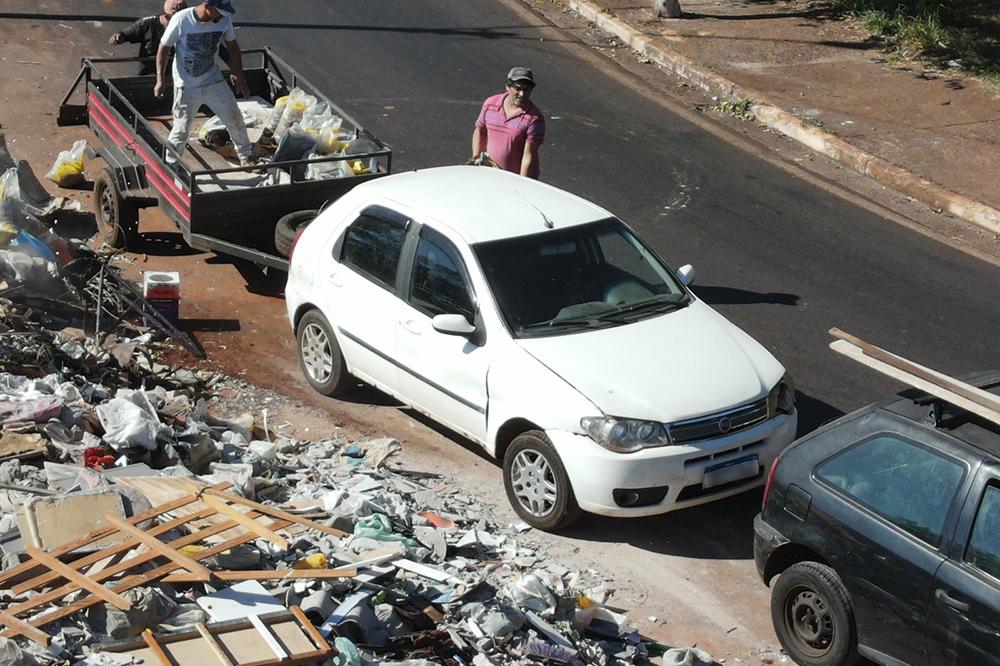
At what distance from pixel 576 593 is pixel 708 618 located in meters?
0.77

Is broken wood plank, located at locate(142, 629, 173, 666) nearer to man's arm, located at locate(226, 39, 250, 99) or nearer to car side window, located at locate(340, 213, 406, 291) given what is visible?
car side window, located at locate(340, 213, 406, 291)

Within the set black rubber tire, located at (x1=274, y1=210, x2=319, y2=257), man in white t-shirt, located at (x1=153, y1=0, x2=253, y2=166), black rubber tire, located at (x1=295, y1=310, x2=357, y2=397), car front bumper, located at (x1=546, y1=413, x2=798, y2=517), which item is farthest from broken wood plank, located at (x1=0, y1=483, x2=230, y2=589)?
man in white t-shirt, located at (x1=153, y1=0, x2=253, y2=166)

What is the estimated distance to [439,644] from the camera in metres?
6.59

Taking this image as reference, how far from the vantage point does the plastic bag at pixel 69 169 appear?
13234 mm

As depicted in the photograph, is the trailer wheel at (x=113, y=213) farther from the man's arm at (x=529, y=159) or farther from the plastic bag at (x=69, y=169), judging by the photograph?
the man's arm at (x=529, y=159)

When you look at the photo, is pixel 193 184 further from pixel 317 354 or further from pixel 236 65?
pixel 236 65

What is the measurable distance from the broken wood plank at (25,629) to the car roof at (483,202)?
3778 millimetres

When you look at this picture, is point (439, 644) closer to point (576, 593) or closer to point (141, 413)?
point (576, 593)

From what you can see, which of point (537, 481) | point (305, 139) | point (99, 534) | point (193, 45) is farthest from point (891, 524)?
point (193, 45)

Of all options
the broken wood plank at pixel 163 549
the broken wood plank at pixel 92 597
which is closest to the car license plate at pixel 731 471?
the broken wood plank at pixel 92 597

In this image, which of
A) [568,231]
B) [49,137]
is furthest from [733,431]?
[49,137]

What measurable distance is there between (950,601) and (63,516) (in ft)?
14.6

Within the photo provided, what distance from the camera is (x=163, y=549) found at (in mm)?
6629

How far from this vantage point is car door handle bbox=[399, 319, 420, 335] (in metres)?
8.73
